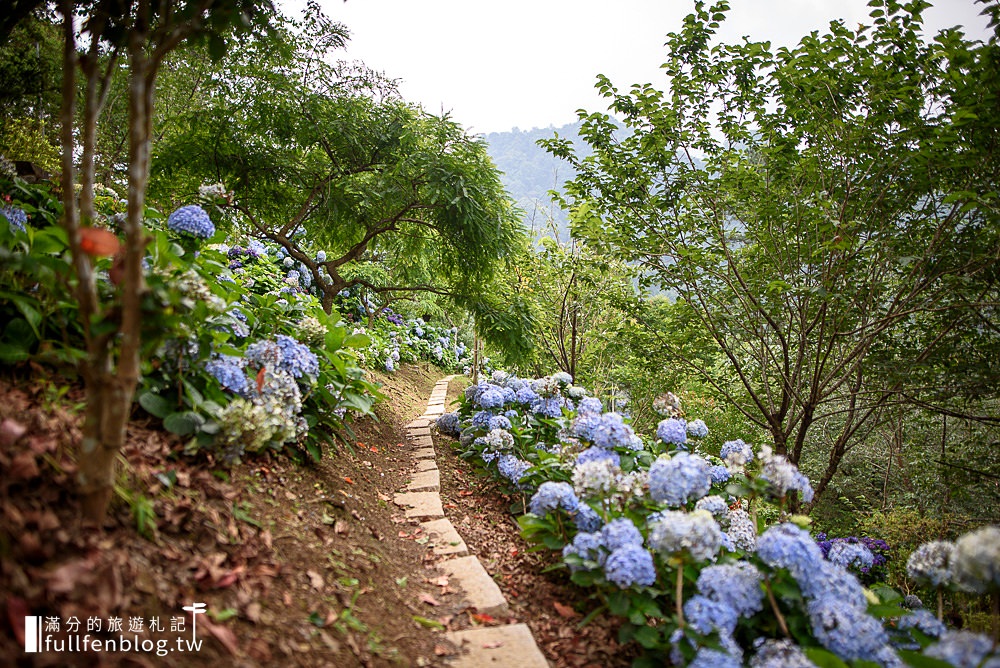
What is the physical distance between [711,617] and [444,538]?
140cm

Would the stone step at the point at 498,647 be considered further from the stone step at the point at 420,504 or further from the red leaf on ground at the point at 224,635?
the stone step at the point at 420,504

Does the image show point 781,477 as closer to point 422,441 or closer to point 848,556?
point 848,556

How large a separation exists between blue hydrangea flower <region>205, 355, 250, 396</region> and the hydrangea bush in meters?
1.38

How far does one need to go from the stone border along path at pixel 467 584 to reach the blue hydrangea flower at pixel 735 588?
1.95 feet

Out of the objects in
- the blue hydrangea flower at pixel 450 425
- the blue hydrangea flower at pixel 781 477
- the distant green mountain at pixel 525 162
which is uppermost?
the distant green mountain at pixel 525 162

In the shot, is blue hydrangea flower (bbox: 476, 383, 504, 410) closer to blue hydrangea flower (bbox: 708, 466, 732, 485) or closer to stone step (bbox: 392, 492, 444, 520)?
stone step (bbox: 392, 492, 444, 520)

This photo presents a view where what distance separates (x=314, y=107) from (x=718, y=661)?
4.52 m

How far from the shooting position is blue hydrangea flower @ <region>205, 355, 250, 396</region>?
84.7 inches

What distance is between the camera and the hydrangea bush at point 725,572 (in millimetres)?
1562

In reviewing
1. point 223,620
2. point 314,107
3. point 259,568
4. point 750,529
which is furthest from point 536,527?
point 314,107

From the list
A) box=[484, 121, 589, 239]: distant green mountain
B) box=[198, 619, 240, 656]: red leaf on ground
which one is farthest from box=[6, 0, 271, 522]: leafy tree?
box=[484, 121, 589, 239]: distant green mountain

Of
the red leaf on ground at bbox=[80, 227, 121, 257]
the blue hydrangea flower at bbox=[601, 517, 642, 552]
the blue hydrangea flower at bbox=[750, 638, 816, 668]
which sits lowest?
the blue hydrangea flower at bbox=[750, 638, 816, 668]

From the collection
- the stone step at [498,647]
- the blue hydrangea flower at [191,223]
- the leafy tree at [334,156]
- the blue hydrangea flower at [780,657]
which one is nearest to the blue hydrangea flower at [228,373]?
the blue hydrangea flower at [191,223]

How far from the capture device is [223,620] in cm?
140
